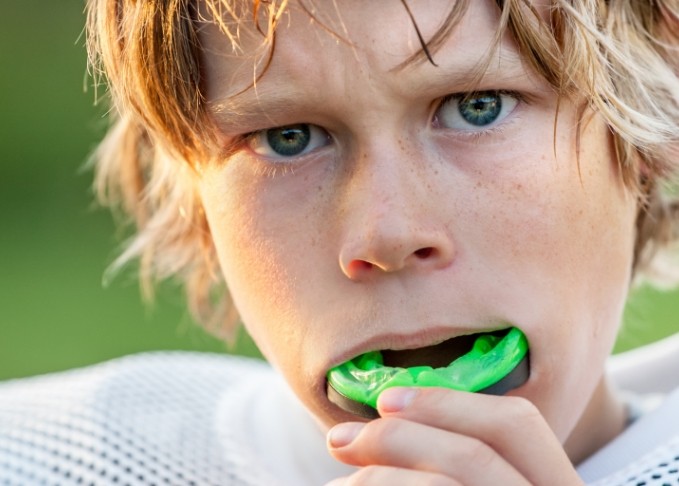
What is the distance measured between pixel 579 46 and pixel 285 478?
69 cm

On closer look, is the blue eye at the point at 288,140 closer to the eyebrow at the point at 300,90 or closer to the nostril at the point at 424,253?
the eyebrow at the point at 300,90

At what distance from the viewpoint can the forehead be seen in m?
1.18

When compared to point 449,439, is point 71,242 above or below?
above

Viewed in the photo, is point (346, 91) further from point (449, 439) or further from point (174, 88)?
point (449, 439)

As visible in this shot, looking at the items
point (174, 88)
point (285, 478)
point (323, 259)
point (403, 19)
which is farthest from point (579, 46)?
point (285, 478)

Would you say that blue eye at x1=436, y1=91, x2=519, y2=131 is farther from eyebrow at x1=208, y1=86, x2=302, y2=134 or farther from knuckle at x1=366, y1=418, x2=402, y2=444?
knuckle at x1=366, y1=418, x2=402, y2=444

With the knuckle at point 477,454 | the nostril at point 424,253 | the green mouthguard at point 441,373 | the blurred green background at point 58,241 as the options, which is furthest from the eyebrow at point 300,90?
the blurred green background at point 58,241

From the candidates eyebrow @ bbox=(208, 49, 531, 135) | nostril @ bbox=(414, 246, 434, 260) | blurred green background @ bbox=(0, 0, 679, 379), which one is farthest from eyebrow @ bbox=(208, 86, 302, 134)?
blurred green background @ bbox=(0, 0, 679, 379)

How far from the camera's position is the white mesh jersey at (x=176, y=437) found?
136 centimetres

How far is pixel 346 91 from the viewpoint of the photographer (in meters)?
1.18

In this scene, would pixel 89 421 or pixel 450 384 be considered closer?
pixel 450 384

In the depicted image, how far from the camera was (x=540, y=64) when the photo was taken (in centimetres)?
122

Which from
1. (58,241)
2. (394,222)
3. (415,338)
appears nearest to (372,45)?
(394,222)

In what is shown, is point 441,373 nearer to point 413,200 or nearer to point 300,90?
point 413,200
